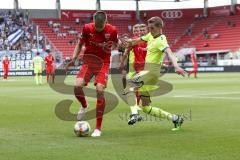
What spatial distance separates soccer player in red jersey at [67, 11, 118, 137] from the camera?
1052cm

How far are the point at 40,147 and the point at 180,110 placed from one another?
724 cm

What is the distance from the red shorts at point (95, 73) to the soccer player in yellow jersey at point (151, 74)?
2.61 feet

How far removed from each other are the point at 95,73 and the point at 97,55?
0.38 m

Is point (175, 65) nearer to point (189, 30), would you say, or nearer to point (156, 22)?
point (156, 22)

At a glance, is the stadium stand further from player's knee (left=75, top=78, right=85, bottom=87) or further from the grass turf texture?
player's knee (left=75, top=78, right=85, bottom=87)

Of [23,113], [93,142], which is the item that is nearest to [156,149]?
[93,142]

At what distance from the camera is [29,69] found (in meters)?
60.2

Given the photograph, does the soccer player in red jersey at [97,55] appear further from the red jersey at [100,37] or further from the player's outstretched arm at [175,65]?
the player's outstretched arm at [175,65]

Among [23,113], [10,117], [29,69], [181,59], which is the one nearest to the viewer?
[10,117]

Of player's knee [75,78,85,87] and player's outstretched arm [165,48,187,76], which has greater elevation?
player's outstretched arm [165,48,187,76]

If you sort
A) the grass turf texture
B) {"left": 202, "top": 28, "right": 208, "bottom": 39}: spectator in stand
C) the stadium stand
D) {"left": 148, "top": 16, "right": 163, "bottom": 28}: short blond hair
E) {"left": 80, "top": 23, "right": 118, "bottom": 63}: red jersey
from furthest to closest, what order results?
{"left": 202, "top": 28, "right": 208, "bottom": 39}: spectator in stand → the stadium stand → {"left": 148, "top": 16, "right": 163, "bottom": 28}: short blond hair → {"left": 80, "top": 23, "right": 118, "bottom": 63}: red jersey → the grass turf texture

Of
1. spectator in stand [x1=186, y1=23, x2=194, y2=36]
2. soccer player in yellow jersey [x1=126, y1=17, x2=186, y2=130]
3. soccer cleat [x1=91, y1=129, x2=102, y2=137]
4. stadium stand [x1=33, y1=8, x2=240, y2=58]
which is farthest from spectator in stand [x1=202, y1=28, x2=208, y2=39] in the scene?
soccer cleat [x1=91, y1=129, x2=102, y2=137]

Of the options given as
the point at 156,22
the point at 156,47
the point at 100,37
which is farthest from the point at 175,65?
the point at 100,37

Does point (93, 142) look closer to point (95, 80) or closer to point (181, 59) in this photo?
point (95, 80)
